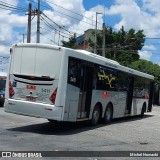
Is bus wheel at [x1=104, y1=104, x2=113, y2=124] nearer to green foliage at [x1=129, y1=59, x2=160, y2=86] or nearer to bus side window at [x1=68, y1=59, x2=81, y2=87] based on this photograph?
bus side window at [x1=68, y1=59, x2=81, y2=87]

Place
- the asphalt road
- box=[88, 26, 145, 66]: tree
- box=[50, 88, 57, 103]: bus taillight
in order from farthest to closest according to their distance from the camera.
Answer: box=[88, 26, 145, 66]: tree < box=[50, 88, 57, 103]: bus taillight < the asphalt road

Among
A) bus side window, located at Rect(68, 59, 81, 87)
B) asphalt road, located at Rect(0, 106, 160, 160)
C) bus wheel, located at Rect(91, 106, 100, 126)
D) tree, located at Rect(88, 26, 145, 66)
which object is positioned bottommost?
asphalt road, located at Rect(0, 106, 160, 160)

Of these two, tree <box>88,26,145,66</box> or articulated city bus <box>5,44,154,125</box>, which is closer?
articulated city bus <box>5,44,154,125</box>

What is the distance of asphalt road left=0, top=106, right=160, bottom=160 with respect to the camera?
38.1 ft

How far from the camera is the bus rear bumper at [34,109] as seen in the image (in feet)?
46.7

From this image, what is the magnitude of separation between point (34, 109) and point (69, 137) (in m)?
1.70

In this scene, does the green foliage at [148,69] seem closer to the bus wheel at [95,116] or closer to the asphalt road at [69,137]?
the bus wheel at [95,116]

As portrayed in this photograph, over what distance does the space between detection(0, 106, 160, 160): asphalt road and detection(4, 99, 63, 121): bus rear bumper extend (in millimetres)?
625

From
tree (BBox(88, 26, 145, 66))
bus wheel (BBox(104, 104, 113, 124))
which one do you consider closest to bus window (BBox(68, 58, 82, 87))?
bus wheel (BBox(104, 104, 113, 124))

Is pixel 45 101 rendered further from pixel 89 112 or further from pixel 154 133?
pixel 154 133

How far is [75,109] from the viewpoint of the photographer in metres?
15.4

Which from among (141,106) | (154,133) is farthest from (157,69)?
(154,133)

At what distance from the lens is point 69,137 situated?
1379cm

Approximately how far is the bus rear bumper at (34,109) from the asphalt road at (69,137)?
625mm
